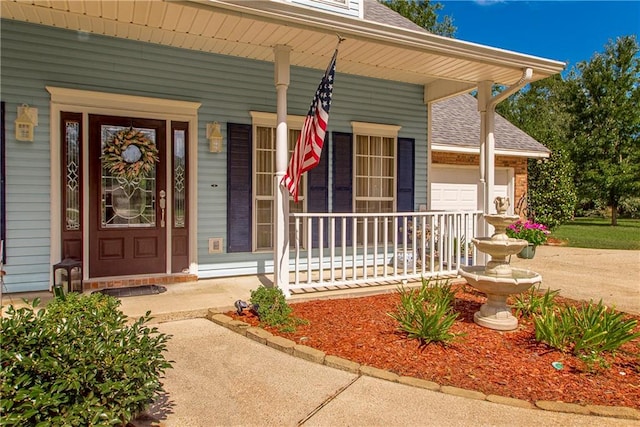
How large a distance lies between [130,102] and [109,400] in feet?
13.6

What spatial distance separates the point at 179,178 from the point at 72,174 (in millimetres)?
1220

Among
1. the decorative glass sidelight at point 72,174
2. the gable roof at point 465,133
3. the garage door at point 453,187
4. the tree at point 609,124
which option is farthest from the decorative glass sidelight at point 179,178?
the tree at point 609,124

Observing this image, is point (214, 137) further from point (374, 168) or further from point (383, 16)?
point (383, 16)

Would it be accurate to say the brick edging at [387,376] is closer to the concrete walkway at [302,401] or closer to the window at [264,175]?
the concrete walkway at [302,401]

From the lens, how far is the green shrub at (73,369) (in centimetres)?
178

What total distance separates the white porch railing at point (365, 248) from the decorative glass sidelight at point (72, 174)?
259 cm

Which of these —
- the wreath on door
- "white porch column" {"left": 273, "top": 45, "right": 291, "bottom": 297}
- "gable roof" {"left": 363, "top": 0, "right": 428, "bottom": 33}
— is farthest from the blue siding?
"white porch column" {"left": 273, "top": 45, "right": 291, "bottom": 297}

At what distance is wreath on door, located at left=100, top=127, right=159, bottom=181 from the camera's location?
5145 millimetres

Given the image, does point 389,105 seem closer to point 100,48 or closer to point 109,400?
point 100,48

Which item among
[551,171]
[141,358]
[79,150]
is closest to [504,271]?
[141,358]

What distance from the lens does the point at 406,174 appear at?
712cm

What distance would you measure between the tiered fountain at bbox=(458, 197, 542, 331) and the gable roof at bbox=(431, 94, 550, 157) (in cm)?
561

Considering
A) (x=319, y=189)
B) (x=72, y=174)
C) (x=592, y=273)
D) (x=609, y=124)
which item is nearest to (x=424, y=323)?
(x=319, y=189)

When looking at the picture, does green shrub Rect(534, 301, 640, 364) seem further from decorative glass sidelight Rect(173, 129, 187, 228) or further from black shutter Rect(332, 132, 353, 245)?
decorative glass sidelight Rect(173, 129, 187, 228)
